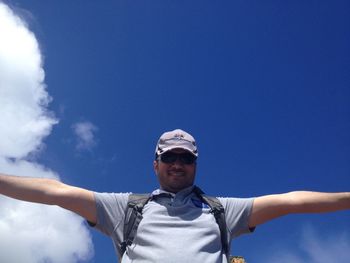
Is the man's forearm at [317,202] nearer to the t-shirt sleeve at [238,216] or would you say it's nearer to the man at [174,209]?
the man at [174,209]

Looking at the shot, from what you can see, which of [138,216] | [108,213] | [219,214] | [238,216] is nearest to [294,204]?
[238,216]

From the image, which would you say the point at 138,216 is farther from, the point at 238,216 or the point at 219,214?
the point at 238,216

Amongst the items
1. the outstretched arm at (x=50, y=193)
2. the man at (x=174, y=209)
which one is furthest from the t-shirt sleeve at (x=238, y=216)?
the outstretched arm at (x=50, y=193)

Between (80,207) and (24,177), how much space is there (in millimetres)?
789

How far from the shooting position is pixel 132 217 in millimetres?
5176

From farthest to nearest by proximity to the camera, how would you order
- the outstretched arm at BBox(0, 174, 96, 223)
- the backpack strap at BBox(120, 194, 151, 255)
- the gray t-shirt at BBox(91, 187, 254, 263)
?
the backpack strap at BBox(120, 194, 151, 255) → the outstretched arm at BBox(0, 174, 96, 223) → the gray t-shirt at BBox(91, 187, 254, 263)

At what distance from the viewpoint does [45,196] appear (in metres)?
5.04

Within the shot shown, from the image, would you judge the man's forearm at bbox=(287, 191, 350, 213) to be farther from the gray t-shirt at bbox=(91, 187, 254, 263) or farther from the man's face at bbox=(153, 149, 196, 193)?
the man's face at bbox=(153, 149, 196, 193)

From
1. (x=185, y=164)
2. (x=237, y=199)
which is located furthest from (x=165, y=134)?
(x=237, y=199)

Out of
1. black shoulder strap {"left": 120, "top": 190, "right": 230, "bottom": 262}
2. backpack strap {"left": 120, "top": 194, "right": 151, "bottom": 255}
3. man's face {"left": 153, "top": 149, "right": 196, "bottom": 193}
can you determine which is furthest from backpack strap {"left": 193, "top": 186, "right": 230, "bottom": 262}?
backpack strap {"left": 120, "top": 194, "right": 151, "bottom": 255}

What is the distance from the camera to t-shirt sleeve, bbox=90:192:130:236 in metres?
5.19

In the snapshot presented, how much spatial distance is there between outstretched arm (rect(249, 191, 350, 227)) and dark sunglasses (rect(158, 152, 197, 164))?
3.43 feet

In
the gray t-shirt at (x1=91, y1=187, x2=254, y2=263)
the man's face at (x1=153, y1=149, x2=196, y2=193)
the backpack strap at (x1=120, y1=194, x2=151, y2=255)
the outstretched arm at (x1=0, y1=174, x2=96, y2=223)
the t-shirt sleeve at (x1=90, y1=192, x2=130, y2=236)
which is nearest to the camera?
the gray t-shirt at (x1=91, y1=187, x2=254, y2=263)

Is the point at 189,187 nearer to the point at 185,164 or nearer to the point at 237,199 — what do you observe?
the point at 185,164
